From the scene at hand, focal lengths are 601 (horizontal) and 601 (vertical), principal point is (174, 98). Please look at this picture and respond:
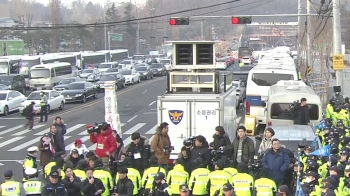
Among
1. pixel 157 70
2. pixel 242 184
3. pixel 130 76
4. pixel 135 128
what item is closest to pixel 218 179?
pixel 242 184

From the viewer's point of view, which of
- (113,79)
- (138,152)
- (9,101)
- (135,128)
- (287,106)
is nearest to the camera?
(138,152)

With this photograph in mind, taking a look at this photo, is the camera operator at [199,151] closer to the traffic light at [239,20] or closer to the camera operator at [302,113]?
the camera operator at [302,113]

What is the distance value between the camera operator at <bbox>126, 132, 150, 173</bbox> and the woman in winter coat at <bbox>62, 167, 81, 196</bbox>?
231 cm

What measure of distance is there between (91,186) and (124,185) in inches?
25.1

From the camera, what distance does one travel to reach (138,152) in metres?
13.8

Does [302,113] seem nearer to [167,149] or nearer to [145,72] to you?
[167,149]

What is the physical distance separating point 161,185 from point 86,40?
9150 centimetres

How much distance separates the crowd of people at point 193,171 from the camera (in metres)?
10.6

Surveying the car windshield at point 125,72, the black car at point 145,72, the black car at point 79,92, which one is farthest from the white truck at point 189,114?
the black car at point 145,72

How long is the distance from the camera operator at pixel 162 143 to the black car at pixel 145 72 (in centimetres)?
4094

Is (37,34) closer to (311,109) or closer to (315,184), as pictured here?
(311,109)

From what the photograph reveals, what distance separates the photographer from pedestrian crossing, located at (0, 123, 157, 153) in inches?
916

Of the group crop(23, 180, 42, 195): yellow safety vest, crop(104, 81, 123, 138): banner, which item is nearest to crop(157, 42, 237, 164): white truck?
crop(23, 180, 42, 195): yellow safety vest

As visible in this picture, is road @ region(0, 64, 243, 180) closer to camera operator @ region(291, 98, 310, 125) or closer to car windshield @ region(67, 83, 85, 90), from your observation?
car windshield @ region(67, 83, 85, 90)
